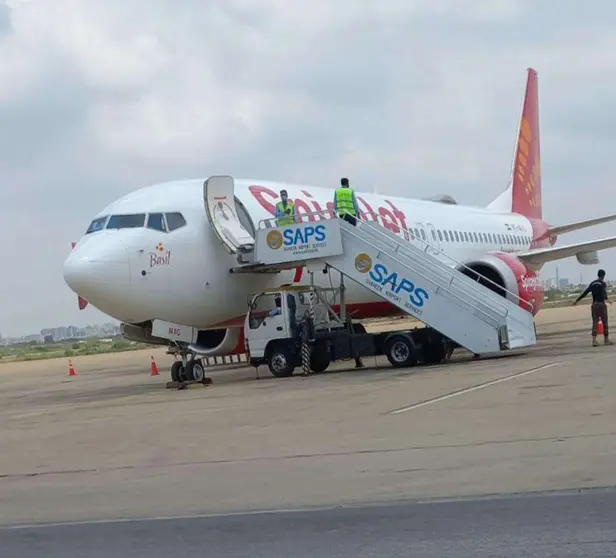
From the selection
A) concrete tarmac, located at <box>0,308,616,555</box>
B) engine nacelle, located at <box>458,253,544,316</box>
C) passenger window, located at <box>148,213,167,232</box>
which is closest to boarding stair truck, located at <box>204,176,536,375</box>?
passenger window, located at <box>148,213,167,232</box>

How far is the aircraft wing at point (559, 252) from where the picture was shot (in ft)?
83.4

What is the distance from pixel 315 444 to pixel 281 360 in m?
Result: 9.19

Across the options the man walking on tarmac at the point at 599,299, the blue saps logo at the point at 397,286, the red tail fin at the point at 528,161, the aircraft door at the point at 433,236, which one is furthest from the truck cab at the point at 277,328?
the red tail fin at the point at 528,161

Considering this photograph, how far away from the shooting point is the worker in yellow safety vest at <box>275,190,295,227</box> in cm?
1881

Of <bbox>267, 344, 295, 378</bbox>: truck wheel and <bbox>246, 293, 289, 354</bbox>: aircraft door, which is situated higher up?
<bbox>246, 293, 289, 354</bbox>: aircraft door

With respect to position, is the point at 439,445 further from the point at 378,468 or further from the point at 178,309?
the point at 178,309

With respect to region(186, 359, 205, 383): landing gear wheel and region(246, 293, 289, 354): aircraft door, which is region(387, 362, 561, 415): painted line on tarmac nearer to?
region(246, 293, 289, 354): aircraft door

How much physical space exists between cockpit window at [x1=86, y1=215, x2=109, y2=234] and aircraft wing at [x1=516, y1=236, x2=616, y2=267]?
13.2 m

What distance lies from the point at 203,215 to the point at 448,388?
6634 millimetres

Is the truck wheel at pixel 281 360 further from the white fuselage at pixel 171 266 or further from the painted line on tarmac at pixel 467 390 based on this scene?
the painted line on tarmac at pixel 467 390

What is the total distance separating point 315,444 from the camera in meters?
9.58

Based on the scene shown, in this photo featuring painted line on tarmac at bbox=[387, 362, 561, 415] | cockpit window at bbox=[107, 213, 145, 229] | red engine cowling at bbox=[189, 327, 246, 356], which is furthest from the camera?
red engine cowling at bbox=[189, 327, 246, 356]

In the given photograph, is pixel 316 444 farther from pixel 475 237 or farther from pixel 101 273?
pixel 475 237

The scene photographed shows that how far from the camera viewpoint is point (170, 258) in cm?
1769
